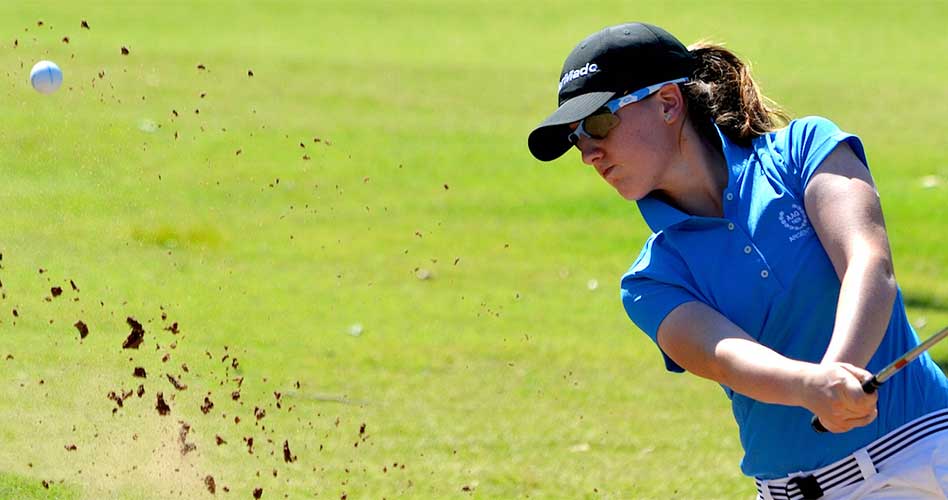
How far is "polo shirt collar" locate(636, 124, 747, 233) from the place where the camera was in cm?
308

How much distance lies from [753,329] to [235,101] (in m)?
13.3

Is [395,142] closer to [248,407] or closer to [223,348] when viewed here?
[223,348]

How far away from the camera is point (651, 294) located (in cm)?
307

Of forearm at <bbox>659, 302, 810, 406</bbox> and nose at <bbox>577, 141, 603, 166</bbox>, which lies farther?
nose at <bbox>577, 141, 603, 166</bbox>

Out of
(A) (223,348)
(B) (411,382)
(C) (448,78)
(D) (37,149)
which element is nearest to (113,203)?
(D) (37,149)

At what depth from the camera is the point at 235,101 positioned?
15867mm

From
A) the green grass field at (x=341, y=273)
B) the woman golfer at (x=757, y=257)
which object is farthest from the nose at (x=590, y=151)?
the green grass field at (x=341, y=273)

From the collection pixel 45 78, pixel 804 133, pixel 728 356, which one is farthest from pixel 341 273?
pixel 728 356

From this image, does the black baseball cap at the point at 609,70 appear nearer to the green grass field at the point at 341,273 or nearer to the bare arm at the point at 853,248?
the bare arm at the point at 853,248

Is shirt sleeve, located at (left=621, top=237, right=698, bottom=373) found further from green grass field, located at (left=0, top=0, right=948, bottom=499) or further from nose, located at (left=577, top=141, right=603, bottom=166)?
green grass field, located at (left=0, top=0, right=948, bottom=499)

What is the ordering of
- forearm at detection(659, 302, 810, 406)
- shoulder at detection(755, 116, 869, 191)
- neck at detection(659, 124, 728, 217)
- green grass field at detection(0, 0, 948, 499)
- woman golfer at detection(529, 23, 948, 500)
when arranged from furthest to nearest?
green grass field at detection(0, 0, 948, 499) < neck at detection(659, 124, 728, 217) < shoulder at detection(755, 116, 869, 191) < woman golfer at detection(529, 23, 948, 500) < forearm at detection(659, 302, 810, 406)

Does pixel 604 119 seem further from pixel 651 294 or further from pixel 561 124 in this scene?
pixel 651 294

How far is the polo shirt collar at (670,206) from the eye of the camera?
3084 millimetres

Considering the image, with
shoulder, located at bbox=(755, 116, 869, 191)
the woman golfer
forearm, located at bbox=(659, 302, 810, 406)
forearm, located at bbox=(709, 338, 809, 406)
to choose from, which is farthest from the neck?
forearm, located at bbox=(709, 338, 809, 406)
